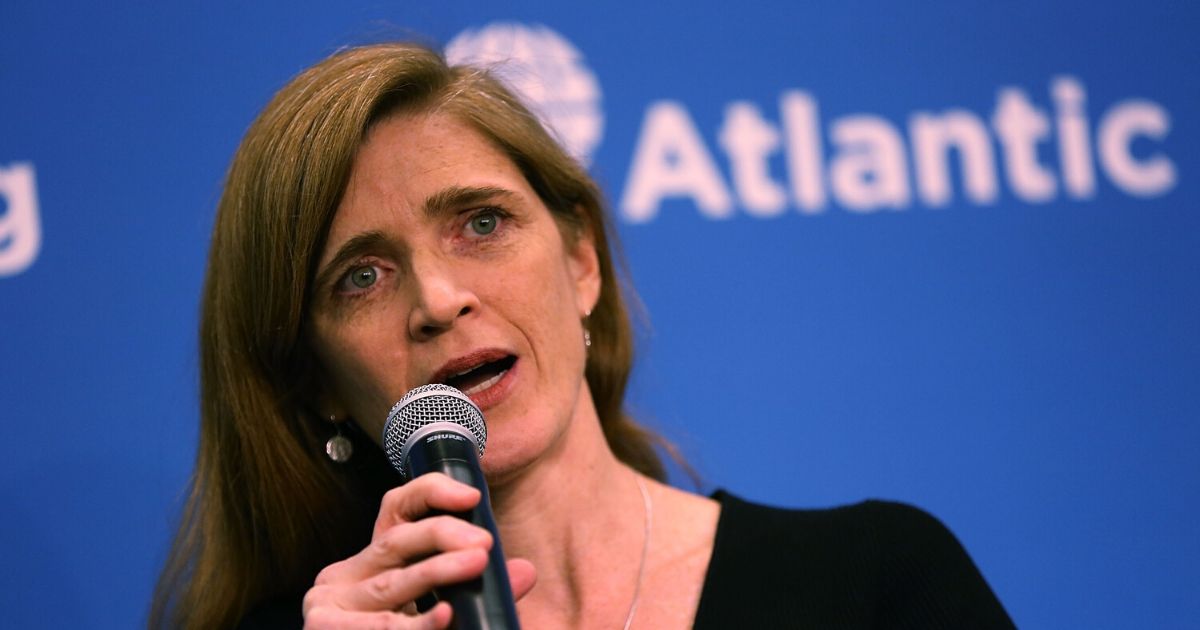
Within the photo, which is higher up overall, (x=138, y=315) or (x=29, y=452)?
(x=138, y=315)

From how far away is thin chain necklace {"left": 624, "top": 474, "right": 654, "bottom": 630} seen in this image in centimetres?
164

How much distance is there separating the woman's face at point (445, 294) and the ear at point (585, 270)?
0.16 m

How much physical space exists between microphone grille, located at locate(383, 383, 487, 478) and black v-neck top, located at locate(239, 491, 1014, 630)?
539 millimetres

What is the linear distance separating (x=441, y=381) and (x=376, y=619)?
1.38 ft

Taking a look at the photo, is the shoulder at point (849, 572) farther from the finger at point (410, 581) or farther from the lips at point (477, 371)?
the finger at point (410, 581)

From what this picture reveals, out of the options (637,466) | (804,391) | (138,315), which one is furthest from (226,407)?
(804,391)

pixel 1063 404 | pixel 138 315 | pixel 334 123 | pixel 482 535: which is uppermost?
pixel 334 123

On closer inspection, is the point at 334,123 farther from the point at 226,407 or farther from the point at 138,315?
the point at 138,315

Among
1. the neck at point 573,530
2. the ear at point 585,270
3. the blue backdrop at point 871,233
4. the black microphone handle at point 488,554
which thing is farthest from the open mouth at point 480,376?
the blue backdrop at point 871,233

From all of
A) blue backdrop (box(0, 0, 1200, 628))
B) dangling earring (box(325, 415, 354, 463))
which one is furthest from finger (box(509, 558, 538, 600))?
blue backdrop (box(0, 0, 1200, 628))

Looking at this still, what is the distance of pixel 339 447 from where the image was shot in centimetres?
171

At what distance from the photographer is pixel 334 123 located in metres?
1.54

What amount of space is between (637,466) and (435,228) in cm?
61

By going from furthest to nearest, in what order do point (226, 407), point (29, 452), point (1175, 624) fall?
point (1175, 624)
point (29, 452)
point (226, 407)
